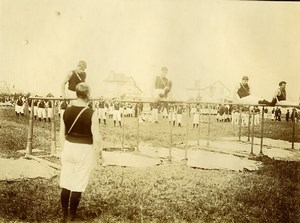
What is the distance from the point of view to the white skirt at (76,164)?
2639 millimetres

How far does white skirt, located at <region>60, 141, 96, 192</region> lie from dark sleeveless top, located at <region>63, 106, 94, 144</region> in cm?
4

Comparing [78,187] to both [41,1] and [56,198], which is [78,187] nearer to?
[56,198]

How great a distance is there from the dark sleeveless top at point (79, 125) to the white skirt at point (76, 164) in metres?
0.04

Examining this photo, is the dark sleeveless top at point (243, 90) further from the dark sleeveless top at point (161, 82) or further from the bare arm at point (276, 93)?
the dark sleeveless top at point (161, 82)

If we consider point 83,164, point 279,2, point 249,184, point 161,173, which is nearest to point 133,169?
point 161,173

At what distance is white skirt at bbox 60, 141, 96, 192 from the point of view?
2639 mm

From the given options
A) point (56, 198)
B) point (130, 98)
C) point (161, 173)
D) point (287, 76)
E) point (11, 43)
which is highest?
point (11, 43)

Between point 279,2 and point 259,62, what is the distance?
53 centimetres

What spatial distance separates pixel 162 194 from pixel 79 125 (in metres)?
0.89

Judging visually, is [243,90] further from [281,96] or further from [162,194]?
[162,194]

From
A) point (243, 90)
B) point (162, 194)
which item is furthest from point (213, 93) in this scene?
point (162, 194)

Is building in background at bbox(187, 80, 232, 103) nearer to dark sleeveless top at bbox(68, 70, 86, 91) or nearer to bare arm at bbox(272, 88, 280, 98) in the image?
bare arm at bbox(272, 88, 280, 98)

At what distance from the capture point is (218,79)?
310 centimetres

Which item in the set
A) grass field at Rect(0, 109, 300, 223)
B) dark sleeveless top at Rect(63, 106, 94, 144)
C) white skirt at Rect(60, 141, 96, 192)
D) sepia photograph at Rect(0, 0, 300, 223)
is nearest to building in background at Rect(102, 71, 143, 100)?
sepia photograph at Rect(0, 0, 300, 223)
